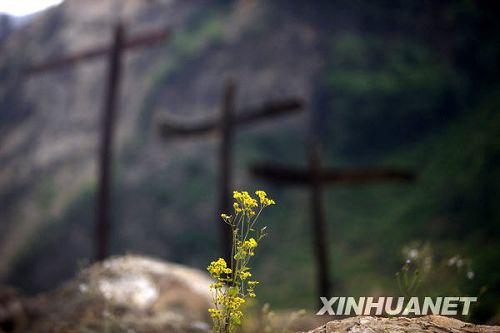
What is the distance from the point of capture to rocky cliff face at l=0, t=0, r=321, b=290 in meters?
20.3

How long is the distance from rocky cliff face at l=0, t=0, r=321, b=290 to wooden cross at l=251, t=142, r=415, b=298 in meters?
→ 9.92

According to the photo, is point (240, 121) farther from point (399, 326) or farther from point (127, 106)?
point (127, 106)

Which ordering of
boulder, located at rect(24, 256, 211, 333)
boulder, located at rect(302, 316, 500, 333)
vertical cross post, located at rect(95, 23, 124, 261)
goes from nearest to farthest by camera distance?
boulder, located at rect(302, 316, 500, 333), boulder, located at rect(24, 256, 211, 333), vertical cross post, located at rect(95, 23, 124, 261)

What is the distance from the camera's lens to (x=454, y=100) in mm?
19297

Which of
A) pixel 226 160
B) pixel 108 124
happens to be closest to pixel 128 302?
pixel 226 160

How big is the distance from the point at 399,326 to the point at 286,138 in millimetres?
19321

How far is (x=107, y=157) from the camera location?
11.6m

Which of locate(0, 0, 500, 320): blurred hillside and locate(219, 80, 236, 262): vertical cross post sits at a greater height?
locate(0, 0, 500, 320): blurred hillside

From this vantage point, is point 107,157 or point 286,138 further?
point 286,138

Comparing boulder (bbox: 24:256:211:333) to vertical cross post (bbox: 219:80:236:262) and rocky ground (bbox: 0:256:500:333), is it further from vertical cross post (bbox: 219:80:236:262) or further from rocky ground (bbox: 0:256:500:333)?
vertical cross post (bbox: 219:80:236:262)

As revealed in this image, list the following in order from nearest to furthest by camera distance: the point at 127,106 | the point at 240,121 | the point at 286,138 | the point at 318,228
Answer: the point at 318,228 → the point at 240,121 → the point at 286,138 → the point at 127,106

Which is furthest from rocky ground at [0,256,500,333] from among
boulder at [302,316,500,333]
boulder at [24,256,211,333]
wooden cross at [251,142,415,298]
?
wooden cross at [251,142,415,298]

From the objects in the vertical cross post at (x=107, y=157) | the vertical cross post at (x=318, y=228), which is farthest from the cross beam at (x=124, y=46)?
the vertical cross post at (x=318, y=228)

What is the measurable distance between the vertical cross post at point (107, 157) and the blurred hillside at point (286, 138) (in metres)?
6.24
